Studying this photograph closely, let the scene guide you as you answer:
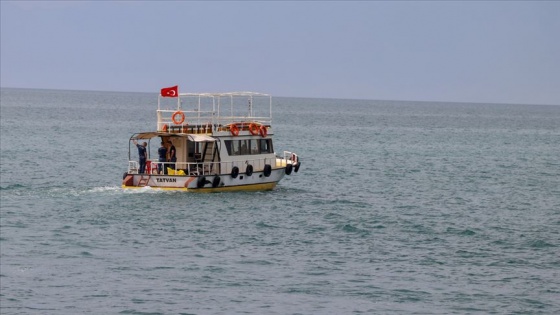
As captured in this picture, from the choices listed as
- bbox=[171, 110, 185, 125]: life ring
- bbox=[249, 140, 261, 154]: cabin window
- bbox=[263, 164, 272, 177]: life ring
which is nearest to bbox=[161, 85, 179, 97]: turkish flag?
bbox=[171, 110, 185, 125]: life ring


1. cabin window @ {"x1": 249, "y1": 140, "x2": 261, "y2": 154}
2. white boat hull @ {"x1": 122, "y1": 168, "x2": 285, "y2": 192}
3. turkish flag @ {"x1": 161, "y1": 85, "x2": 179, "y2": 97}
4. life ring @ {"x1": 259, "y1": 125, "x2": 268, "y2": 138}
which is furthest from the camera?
life ring @ {"x1": 259, "y1": 125, "x2": 268, "y2": 138}

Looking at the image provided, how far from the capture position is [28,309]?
26.6m

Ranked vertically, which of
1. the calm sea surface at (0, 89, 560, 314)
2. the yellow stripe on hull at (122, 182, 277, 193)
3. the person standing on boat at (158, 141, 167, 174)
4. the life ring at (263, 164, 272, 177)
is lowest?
the calm sea surface at (0, 89, 560, 314)

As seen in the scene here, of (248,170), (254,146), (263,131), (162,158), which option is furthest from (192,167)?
(263,131)

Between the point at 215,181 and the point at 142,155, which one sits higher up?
the point at 142,155

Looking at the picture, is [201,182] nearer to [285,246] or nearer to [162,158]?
[162,158]

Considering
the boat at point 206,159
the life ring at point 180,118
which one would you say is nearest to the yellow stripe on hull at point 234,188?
the boat at point 206,159

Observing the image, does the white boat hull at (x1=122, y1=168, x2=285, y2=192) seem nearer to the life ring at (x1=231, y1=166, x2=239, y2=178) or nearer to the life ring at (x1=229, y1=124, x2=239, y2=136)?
the life ring at (x1=231, y1=166, x2=239, y2=178)

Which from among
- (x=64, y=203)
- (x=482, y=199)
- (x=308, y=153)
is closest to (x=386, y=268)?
(x=64, y=203)

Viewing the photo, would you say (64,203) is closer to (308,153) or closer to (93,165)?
(93,165)

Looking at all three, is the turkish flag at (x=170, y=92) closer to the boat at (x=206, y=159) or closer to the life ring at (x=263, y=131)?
the boat at (x=206, y=159)

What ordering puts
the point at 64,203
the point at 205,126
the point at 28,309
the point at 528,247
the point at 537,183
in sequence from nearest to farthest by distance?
the point at 28,309, the point at 528,247, the point at 64,203, the point at 205,126, the point at 537,183

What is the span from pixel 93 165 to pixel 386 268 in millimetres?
38674

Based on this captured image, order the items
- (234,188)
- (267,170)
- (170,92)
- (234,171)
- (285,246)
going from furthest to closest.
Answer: (267,170), (170,92), (234,188), (234,171), (285,246)
